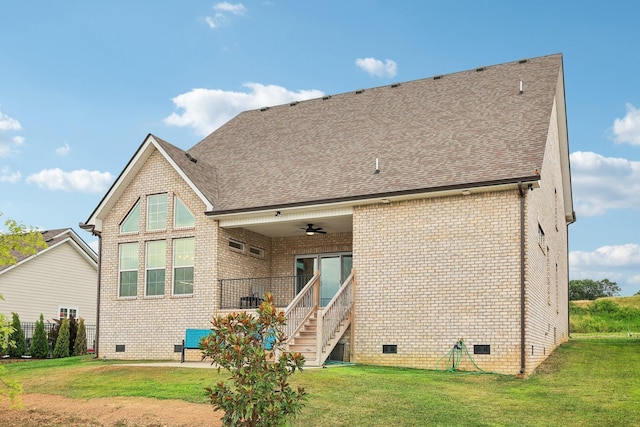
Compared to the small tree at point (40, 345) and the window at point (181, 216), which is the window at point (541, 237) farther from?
the small tree at point (40, 345)

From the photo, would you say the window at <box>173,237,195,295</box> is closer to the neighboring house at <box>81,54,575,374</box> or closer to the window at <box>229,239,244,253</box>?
the neighboring house at <box>81,54,575,374</box>

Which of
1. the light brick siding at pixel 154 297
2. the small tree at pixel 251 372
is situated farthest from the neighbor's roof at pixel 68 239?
the small tree at pixel 251 372

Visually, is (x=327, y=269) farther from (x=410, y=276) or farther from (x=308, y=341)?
(x=410, y=276)

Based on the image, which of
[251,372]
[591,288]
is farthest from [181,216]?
[591,288]

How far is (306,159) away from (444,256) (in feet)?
21.2

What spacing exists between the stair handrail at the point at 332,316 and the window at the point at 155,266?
6.54 metres

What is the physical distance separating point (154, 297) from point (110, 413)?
375 inches

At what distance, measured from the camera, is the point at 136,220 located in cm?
2244

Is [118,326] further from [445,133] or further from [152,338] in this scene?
[445,133]

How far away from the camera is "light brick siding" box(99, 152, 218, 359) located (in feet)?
68.5

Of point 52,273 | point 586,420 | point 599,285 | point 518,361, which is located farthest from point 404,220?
point 599,285

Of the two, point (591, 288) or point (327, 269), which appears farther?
point (591, 288)

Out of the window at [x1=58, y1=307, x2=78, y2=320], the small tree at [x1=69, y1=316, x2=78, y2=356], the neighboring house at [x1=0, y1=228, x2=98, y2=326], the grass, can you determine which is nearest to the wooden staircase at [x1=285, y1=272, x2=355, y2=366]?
the grass

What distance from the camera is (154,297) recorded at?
2173 centimetres
